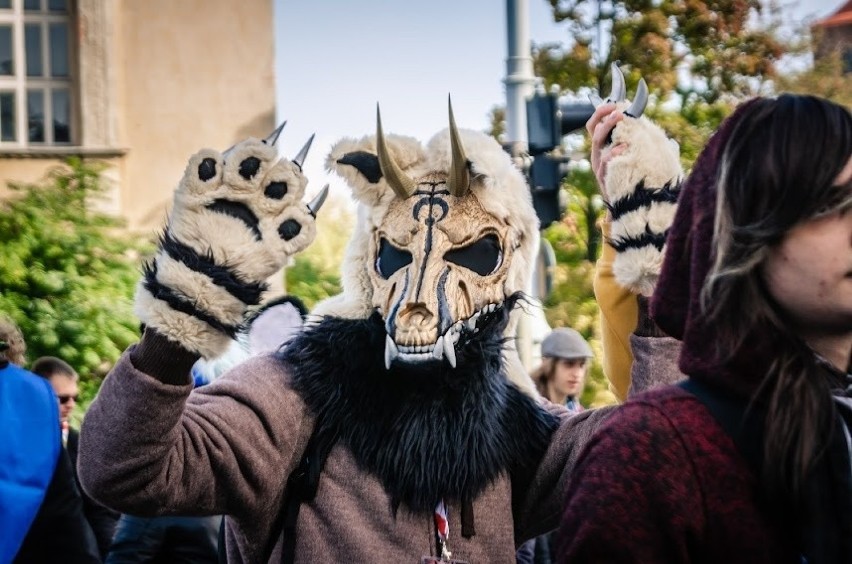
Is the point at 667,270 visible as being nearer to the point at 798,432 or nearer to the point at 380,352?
the point at 798,432

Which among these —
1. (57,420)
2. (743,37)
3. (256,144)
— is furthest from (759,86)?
(256,144)

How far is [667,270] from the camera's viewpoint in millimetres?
1977

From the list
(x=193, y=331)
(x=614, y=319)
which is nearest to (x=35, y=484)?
(x=193, y=331)

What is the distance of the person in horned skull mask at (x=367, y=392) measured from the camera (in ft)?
9.50

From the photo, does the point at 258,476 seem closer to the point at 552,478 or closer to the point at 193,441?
the point at 193,441

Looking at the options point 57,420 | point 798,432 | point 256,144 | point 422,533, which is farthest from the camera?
point 57,420

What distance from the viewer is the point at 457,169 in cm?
346

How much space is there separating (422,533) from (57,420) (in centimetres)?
194

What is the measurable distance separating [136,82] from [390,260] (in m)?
9.64

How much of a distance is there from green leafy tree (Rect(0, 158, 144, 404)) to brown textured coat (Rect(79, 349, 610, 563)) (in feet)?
23.3

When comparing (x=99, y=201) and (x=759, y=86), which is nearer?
(x=99, y=201)

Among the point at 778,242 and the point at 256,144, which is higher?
the point at 256,144

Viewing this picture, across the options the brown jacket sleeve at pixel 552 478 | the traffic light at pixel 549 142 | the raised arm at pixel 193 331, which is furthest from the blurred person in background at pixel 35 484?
the traffic light at pixel 549 142

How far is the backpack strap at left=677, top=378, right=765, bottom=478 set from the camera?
69.6 inches
